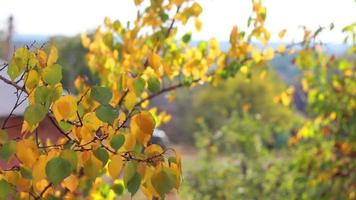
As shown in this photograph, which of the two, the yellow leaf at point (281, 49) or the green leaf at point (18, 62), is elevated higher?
the yellow leaf at point (281, 49)

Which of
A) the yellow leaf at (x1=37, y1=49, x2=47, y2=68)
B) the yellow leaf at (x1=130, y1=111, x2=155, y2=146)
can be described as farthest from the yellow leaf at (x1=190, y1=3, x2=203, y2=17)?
the yellow leaf at (x1=130, y1=111, x2=155, y2=146)

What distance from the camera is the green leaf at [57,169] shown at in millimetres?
1210

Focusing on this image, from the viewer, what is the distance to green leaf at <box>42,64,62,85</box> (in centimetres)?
128

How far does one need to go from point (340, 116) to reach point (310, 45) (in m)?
0.98

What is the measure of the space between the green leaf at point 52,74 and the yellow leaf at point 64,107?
4 centimetres

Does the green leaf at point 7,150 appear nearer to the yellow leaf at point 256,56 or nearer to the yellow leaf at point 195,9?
the yellow leaf at point 195,9

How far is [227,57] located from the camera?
313 cm

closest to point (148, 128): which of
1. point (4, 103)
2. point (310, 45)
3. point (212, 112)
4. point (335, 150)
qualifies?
point (4, 103)

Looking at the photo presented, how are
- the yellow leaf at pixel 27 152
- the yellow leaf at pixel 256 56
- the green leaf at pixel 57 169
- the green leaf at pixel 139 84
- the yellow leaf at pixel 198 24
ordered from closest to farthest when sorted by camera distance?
the green leaf at pixel 57 169, the yellow leaf at pixel 27 152, the green leaf at pixel 139 84, the yellow leaf at pixel 198 24, the yellow leaf at pixel 256 56

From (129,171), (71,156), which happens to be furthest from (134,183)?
(71,156)

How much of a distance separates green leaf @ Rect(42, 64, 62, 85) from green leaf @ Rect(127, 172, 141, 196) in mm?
230

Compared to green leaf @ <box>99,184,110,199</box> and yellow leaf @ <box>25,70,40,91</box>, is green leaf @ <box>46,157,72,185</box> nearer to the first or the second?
yellow leaf @ <box>25,70,40,91</box>

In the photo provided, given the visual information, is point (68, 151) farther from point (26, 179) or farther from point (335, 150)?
point (335, 150)

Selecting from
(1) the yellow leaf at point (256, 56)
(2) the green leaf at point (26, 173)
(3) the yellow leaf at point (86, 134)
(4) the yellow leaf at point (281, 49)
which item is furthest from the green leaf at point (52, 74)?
(4) the yellow leaf at point (281, 49)
